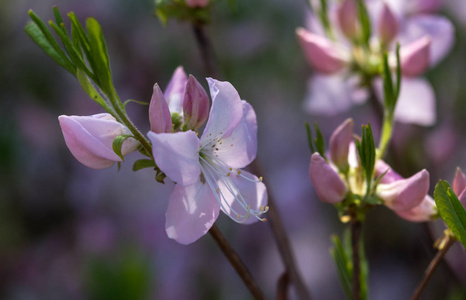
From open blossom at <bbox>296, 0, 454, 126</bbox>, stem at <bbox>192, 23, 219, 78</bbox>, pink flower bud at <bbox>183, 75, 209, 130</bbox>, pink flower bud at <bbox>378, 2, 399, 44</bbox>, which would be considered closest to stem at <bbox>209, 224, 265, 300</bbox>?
pink flower bud at <bbox>183, 75, 209, 130</bbox>

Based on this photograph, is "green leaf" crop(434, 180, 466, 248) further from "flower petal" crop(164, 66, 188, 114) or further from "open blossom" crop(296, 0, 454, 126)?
"open blossom" crop(296, 0, 454, 126)

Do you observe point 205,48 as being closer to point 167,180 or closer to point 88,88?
point 88,88

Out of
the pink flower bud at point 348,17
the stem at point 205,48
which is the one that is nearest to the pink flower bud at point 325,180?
the stem at point 205,48

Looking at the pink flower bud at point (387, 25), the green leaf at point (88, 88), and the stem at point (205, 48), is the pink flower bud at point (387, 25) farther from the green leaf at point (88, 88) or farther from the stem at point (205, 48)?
the green leaf at point (88, 88)

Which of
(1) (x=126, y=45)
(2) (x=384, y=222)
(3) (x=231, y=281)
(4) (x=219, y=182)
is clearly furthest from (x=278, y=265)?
(4) (x=219, y=182)

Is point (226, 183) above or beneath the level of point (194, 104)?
beneath

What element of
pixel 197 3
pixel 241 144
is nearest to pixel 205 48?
pixel 197 3

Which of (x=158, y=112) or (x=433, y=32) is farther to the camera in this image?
(x=433, y=32)

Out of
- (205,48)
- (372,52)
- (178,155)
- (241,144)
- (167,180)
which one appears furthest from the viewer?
(167,180)

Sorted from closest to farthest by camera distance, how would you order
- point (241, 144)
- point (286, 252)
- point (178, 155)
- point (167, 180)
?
point (178, 155)
point (241, 144)
point (286, 252)
point (167, 180)
